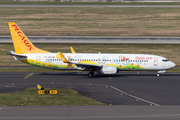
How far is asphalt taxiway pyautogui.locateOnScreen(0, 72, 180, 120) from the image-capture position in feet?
82.0

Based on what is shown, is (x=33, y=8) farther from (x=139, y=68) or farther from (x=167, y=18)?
(x=139, y=68)

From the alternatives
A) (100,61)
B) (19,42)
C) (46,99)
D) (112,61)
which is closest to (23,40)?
(19,42)

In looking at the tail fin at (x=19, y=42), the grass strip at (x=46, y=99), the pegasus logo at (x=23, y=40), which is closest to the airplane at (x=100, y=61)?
the tail fin at (x=19, y=42)

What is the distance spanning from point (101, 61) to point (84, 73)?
548 cm

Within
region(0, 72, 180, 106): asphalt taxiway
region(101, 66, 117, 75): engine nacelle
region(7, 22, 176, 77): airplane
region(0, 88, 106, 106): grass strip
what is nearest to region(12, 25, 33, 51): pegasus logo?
region(7, 22, 176, 77): airplane

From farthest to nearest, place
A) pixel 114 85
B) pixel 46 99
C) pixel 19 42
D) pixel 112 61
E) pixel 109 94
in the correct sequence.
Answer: pixel 19 42, pixel 112 61, pixel 114 85, pixel 109 94, pixel 46 99

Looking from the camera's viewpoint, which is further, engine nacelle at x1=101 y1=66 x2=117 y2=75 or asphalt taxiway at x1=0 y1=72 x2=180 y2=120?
engine nacelle at x1=101 y1=66 x2=117 y2=75

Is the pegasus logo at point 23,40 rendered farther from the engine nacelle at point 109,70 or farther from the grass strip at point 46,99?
the grass strip at point 46,99

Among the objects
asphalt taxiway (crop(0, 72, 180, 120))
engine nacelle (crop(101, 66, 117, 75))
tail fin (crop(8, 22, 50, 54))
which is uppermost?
tail fin (crop(8, 22, 50, 54))

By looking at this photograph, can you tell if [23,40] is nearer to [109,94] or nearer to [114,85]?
A: [114,85]

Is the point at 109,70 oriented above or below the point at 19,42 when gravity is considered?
below

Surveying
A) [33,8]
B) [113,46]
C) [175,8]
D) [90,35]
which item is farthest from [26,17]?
[175,8]

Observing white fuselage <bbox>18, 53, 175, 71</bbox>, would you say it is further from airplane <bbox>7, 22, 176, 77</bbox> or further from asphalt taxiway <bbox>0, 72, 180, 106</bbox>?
asphalt taxiway <bbox>0, 72, 180, 106</bbox>

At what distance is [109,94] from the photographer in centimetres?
3466
